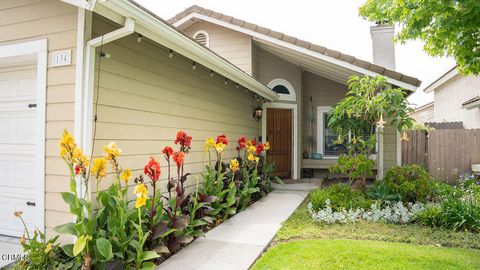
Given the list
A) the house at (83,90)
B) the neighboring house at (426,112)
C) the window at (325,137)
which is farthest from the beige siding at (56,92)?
the neighboring house at (426,112)

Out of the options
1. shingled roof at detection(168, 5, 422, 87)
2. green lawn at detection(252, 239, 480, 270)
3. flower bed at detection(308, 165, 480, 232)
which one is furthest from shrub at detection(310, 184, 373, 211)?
shingled roof at detection(168, 5, 422, 87)

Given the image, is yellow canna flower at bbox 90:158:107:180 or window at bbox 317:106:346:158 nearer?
yellow canna flower at bbox 90:158:107:180

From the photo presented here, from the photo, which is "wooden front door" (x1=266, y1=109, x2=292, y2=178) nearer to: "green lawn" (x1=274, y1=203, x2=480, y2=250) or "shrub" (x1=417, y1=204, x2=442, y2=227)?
"green lawn" (x1=274, y1=203, x2=480, y2=250)

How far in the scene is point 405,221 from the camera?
4.74m

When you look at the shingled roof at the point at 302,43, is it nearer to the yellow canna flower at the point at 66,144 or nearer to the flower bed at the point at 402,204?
the flower bed at the point at 402,204

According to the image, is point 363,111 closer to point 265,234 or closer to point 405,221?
point 405,221

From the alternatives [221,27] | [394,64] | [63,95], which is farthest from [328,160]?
[63,95]

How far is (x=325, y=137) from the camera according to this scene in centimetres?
962

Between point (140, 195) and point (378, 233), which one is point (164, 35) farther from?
point (378, 233)

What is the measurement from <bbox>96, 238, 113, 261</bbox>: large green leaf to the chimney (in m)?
8.95

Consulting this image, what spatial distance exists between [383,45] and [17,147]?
9289 mm

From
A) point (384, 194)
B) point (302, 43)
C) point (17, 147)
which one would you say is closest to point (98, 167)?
point (17, 147)

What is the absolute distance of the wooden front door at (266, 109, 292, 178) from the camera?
29.8 feet

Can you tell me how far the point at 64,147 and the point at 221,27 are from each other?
685 cm
